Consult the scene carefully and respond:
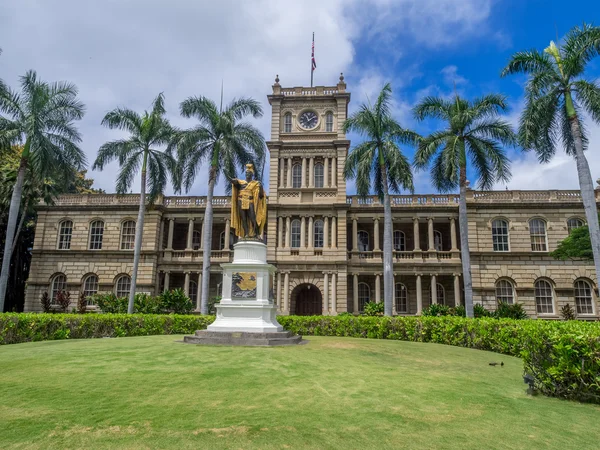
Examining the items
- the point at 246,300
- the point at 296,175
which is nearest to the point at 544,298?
the point at 296,175

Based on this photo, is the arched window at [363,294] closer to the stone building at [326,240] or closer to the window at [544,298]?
the stone building at [326,240]

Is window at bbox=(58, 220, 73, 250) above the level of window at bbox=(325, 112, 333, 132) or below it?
below

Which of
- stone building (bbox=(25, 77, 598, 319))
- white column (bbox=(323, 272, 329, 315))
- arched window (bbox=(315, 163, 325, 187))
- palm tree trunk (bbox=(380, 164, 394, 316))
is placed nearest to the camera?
palm tree trunk (bbox=(380, 164, 394, 316))

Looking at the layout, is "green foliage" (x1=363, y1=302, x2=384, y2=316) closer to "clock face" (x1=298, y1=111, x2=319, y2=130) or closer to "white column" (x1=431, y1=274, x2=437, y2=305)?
"white column" (x1=431, y1=274, x2=437, y2=305)

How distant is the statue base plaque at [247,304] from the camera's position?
11.5 metres

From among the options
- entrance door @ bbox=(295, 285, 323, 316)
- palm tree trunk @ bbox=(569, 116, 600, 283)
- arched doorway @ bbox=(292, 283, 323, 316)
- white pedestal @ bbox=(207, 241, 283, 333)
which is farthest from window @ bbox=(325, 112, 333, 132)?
white pedestal @ bbox=(207, 241, 283, 333)

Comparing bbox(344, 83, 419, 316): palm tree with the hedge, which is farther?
bbox(344, 83, 419, 316): palm tree

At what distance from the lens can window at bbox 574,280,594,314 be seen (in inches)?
1054

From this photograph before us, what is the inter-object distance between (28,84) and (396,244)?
2388 cm

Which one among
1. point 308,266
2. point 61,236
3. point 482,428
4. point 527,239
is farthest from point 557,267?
point 61,236

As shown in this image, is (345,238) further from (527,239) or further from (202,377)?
(202,377)

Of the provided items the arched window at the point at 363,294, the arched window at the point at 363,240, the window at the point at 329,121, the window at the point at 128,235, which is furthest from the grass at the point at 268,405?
the window at the point at 329,121

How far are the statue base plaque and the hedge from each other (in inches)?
168

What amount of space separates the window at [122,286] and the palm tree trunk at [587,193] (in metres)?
27.0
